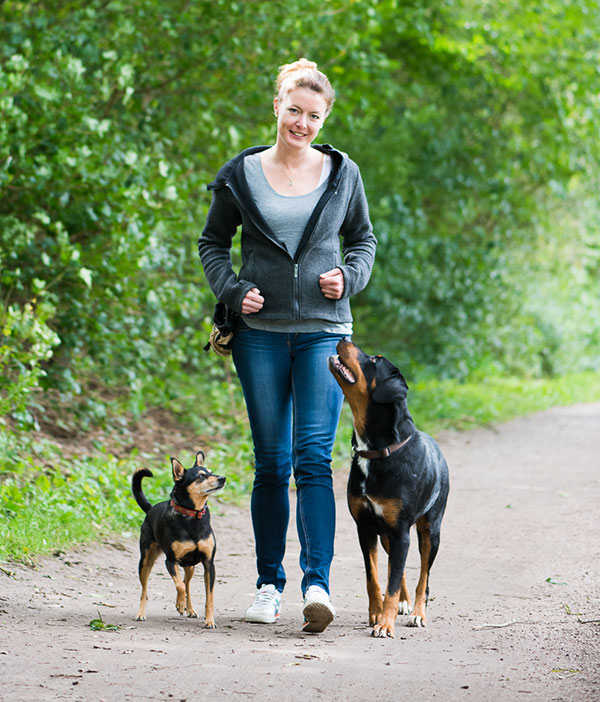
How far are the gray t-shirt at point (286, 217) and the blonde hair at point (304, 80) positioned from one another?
0.38 m

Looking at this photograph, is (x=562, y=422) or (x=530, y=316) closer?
(x=562, y=422)

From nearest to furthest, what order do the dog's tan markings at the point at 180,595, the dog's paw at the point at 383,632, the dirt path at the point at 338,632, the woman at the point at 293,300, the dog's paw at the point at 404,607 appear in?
the dirt path at the point at 338,632
the dog's paw at the point at 383,632
the woman at the point at 293,300
the dog's tan markings at the point at 180,595
the dog's paw at the point at 404,607

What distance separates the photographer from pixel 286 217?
14.4 feet

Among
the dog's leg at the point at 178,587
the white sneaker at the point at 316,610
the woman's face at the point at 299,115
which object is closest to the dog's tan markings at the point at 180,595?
the dog's leg at the point at 178,587

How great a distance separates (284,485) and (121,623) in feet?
3.15

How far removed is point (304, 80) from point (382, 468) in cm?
175

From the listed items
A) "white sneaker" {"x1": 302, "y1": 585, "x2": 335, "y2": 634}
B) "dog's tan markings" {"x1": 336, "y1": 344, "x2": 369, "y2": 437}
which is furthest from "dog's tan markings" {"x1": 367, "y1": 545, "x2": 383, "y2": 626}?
"dog's tan markings" {"x1": 336, "y1": 344, "x2": 369, "y2": 437}

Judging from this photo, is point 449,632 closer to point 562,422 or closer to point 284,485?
point 284,485

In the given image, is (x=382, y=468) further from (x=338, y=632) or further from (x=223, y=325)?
(x=223, y=325)

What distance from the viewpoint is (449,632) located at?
449 centimetres

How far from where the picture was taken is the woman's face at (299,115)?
14.4ft

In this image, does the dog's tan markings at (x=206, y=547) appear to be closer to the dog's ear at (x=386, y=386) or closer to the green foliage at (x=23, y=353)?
the dog's ear at (x=386, y=386)

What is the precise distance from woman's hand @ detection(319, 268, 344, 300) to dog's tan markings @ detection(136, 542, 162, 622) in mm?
1481

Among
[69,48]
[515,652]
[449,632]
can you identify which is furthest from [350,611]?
[69,48]
